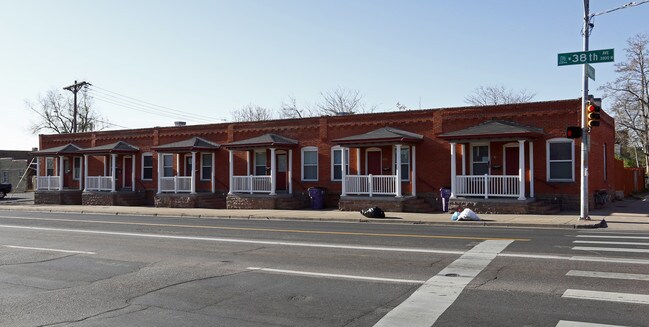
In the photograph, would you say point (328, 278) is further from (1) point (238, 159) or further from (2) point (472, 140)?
(1) point (238, 159)

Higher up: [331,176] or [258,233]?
[331,176]

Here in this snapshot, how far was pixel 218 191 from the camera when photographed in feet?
105

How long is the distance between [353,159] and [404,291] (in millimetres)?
19637

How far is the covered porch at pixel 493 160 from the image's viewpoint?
2222 cm

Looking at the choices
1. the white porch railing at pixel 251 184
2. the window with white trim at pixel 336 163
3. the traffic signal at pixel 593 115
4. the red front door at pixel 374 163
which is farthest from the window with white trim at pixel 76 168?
the traffic signal at pixel 593 115

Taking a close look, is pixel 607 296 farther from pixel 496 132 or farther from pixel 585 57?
pixel 496 132

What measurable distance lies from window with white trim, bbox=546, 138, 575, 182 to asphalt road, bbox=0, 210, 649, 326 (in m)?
7.83

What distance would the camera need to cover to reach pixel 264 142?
2834 centimetres

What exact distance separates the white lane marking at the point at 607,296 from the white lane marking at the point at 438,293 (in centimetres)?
151

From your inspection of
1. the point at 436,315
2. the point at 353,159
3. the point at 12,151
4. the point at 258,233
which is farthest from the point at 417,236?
the point at 12,151

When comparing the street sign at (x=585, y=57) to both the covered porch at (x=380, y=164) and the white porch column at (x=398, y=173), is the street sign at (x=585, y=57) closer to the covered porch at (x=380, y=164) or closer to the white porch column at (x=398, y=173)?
the covered porch at (x=380, y=164)

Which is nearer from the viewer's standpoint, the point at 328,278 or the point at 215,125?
the point at 328,278

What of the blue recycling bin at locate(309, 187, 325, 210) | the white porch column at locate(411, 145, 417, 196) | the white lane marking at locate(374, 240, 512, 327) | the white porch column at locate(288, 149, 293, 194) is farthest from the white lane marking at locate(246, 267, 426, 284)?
the white porch column at locate(288, 149, 293, 194)

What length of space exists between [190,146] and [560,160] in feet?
63.6
